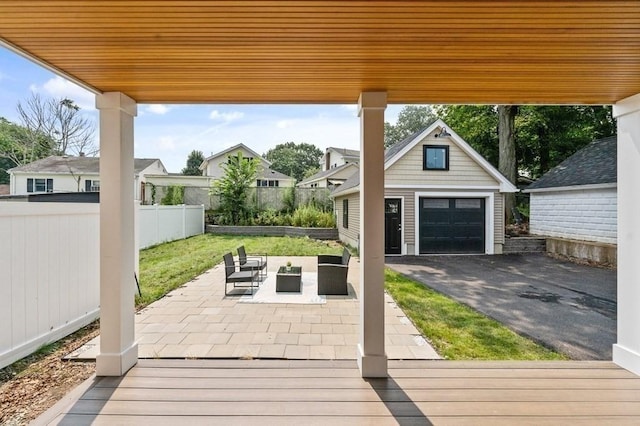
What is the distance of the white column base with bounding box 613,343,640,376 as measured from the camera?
3.28 m

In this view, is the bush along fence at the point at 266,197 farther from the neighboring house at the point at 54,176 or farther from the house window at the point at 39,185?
the house window at the point at 39,185

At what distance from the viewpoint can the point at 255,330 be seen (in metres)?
4.77

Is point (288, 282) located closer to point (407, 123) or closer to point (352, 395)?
point (352, 395)

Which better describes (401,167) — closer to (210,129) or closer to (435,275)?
(435,275)

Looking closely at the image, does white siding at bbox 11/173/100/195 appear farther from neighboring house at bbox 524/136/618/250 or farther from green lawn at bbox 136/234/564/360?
neighboring house at bbox 524/136/618/250

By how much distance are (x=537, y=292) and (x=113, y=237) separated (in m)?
7.83

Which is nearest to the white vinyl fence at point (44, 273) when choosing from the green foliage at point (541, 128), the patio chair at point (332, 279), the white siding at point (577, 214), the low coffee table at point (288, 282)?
the low coffee table at point (288, 282)

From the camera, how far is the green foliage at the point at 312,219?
55.1 feet

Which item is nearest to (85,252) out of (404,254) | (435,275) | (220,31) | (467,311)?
(220,31)

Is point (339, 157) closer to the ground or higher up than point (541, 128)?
closer to the ground

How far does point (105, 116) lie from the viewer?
10.8ft

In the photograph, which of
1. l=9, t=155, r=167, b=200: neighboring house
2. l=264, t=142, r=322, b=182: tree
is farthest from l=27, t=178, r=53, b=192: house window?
l=264, t=142, r=322, b=182: tree

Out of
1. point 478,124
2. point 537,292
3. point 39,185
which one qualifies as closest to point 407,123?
point 478,124

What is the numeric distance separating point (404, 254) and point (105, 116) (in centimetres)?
1061
